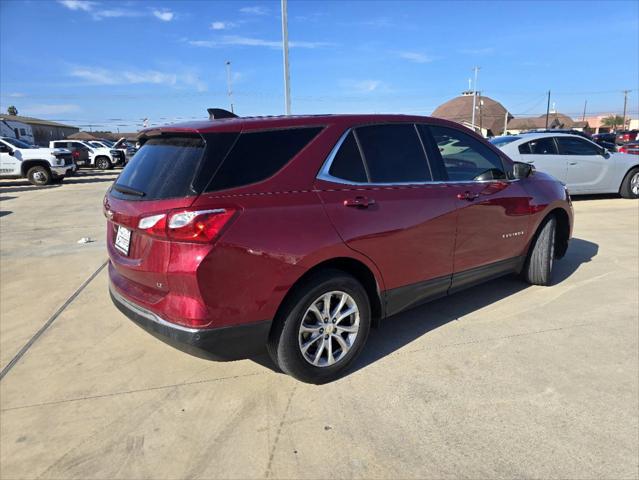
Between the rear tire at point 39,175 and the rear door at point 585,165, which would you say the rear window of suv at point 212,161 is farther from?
the rear tire at point 39,175

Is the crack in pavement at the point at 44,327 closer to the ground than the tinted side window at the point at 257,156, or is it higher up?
closer to the ground

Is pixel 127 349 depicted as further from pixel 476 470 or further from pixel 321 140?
pixel 476 470

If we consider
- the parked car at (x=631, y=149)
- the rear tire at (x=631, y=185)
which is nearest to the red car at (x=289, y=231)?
the rear tire at (x=631, y=185)

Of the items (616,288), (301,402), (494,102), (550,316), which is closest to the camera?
(301,402)

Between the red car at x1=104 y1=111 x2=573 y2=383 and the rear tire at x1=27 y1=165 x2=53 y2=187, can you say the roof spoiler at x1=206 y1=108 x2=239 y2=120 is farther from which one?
the rear tire at x1=27 y1=165 x2=53 y2=187

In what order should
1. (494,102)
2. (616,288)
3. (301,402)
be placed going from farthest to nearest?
(494,102), (616,288), (301,402)

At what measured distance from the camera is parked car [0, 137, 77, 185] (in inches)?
689

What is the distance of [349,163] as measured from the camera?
3066 mm

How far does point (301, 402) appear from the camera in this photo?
2.89m

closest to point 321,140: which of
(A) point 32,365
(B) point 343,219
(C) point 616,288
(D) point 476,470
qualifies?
(B) point 343,219

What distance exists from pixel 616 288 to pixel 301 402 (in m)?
3.82

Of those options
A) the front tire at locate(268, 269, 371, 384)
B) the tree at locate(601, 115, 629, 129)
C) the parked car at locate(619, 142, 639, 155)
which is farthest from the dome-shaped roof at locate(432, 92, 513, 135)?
the front tire at locate(268, 269, 371, 384)

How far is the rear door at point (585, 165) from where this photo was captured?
10.0 metres

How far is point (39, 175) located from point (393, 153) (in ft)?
61.8
